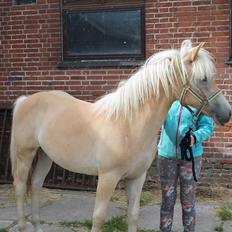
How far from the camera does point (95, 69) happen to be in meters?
6.04

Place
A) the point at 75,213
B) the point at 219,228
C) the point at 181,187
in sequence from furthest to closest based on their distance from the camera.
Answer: the point at 75,213, the point at 219,228, the point at 181,187

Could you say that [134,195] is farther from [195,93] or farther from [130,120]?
[195,93]

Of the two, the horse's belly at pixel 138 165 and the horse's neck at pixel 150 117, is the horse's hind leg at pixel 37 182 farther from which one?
the horse's neck at pixel 150 117

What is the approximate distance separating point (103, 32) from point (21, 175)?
8.90ft

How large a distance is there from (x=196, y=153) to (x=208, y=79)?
0.86m

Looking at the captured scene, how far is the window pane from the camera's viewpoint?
5.92 meters

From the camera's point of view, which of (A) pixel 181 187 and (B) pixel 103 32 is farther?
(B) pixel 103 32

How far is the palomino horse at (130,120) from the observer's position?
3131 mm

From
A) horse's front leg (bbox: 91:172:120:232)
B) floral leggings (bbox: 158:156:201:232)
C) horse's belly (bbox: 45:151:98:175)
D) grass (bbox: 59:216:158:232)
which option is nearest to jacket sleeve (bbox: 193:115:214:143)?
floral leggings (bbox: 158:156:201:232)

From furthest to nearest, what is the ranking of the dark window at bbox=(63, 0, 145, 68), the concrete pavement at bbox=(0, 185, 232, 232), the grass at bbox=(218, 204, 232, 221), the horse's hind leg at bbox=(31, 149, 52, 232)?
1. the dark window at bbox=(63, 0, 145, 68)
2. the grass at bbox=(218, 204, 232, 221)
3. the concrete pavement at bbox=(0, 185, 232, 232)
4. the horse's hind leg at bbox=(31, 149, 52, 232)

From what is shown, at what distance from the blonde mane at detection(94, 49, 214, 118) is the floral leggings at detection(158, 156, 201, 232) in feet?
2.31

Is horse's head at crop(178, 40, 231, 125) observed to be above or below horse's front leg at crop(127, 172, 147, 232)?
above

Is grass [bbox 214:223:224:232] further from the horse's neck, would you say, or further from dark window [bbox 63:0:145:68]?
dark window [bbox 63:0:145:68]

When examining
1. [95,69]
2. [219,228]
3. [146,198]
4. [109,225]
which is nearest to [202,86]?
[219,228]
